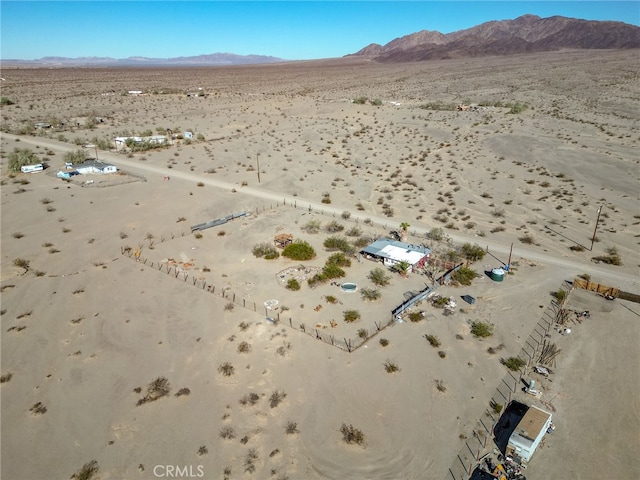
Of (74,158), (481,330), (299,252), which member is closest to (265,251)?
(299,252)

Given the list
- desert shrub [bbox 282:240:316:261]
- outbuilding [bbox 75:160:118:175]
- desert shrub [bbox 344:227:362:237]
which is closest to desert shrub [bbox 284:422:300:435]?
desert shrub [bbox 282:240:316:261]

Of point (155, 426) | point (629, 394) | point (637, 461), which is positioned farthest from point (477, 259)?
point (155, 426)

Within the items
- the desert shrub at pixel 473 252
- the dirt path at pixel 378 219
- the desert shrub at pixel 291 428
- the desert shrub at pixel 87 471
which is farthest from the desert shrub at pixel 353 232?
the desert shrub at pixel 87 471

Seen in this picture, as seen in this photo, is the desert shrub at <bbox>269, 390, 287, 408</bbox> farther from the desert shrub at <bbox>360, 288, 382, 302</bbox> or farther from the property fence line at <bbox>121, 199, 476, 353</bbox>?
the desert shrub at <bbox>360, 288, 382, 302</bbox>

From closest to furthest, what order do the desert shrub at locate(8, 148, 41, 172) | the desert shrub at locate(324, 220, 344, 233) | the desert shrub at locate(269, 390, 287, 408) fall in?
the desert shrub at locate(269, 390, 287, 408) → the desert shrub at locate(324, 220, 344, 233) → the desert shrub at locate(8, 148, 41, 172)

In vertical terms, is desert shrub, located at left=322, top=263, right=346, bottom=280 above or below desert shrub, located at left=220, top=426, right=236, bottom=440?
above

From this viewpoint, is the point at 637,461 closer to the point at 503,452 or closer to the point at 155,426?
the point at 503,452

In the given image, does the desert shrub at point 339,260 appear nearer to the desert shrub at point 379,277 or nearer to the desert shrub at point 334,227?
the desert shrub at point 379,277
